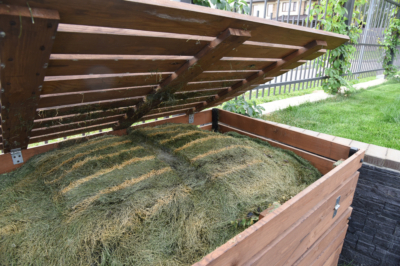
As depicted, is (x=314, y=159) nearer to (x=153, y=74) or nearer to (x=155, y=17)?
(x=153, y=74)

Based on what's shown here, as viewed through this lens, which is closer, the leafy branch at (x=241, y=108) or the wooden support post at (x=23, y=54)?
the wooden support post at (x=23, y=54)

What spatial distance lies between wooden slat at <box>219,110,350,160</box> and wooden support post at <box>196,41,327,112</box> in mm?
381

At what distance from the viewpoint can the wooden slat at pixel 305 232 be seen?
133 cm

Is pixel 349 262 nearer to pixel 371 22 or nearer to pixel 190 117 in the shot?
pixel 190 117

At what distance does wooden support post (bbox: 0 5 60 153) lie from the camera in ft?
2.77

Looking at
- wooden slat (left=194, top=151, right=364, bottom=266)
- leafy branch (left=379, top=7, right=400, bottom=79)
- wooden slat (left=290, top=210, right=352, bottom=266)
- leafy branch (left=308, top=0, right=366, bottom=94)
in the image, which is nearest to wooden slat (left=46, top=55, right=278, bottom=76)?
wooden slat (left=194, top=151, right=364, bottom=266)

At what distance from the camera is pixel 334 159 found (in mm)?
2369

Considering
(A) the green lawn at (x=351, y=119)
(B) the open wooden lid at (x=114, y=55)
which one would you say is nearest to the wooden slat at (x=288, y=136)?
(B) the open wooden lid at (x=114, y=55)

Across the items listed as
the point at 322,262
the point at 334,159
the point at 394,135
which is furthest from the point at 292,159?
the point at 394,135

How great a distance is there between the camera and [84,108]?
1989 millimetres

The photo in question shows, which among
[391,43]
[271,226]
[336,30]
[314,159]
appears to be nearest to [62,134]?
[271,226]

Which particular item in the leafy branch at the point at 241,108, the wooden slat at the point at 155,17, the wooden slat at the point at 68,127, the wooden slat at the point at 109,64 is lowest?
the leafy branch at the point at 241,108

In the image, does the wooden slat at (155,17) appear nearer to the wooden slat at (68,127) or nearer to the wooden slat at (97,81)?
the wooden slat at (97,81)

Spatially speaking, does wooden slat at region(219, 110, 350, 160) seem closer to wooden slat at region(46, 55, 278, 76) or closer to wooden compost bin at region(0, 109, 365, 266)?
wooden compost bin at region(0, 109, 365, 266)
